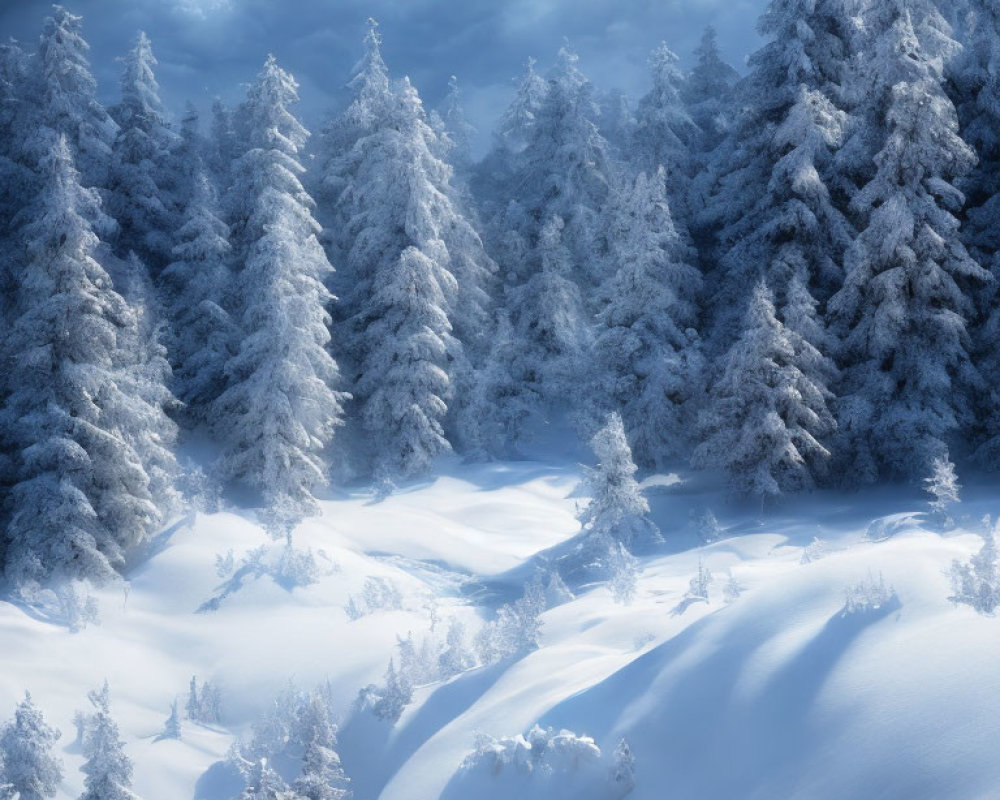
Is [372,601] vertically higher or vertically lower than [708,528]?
lower

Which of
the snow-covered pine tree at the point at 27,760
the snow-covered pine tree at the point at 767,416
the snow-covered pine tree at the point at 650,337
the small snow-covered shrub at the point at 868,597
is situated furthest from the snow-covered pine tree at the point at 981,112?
the snow-covered pine tree at the point at 27,760

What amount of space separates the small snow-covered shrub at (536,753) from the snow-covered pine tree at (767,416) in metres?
11.4

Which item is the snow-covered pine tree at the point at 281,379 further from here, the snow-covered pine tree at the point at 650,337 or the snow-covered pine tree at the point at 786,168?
the snow-covered pine tree at the point at 786,168

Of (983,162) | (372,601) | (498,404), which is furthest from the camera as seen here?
(498,404)

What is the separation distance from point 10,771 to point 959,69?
26441 mm

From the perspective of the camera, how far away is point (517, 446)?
29078mm

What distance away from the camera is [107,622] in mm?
14219

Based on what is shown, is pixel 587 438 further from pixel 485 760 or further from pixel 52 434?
pixel 485 760

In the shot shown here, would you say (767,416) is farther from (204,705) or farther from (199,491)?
(199,491)

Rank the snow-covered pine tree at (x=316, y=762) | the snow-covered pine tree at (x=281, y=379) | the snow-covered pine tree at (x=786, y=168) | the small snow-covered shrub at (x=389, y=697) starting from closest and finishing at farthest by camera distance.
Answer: the snow-covered pine tree at (x=316, y=762) → the small snow-covered shrub at (x=389, y=697) → the snow-covered pine tree at (x=281, y=379) → the snow-covered pine tree at (x=786, y=168)

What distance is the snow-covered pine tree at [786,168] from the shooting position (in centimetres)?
2180

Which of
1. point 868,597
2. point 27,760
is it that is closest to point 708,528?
point 868,597

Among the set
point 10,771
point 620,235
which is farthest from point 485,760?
point 620,235

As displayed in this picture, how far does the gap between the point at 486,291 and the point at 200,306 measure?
43.6 feet
